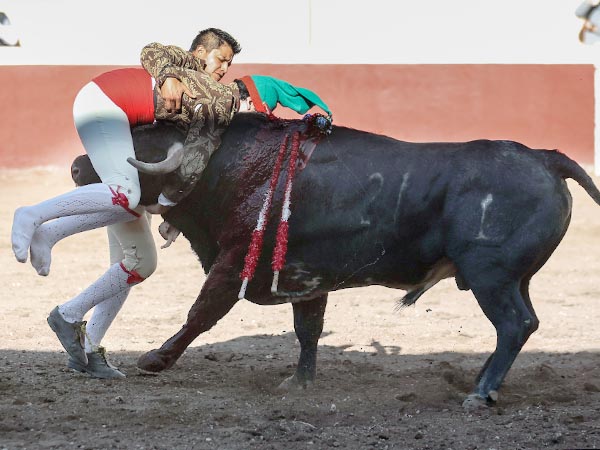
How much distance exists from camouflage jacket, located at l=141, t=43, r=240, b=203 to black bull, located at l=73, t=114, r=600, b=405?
68 millimetres

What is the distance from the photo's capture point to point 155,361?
15.0ft

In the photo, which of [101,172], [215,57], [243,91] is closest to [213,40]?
[215,57]

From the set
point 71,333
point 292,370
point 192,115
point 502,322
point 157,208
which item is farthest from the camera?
point 292,370

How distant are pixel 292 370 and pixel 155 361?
35.9 inches

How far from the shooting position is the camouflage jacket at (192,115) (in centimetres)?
449

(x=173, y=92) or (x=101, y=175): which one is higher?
(x=173, y=92)

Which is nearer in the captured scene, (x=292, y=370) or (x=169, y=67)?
(x=169, y=67)

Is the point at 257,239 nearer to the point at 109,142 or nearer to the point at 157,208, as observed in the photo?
the point at 157,208

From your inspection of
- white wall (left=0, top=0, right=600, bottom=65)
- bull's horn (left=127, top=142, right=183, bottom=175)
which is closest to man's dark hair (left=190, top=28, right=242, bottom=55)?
bull's horn (left=127, top=142, right=183, bottom=175)

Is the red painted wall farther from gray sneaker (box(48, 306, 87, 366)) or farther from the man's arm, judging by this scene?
gray sneaker (box(48, 306, 87, 366))

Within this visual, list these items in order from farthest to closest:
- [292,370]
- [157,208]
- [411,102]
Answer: [411,102] → [292,370] → [157,208]

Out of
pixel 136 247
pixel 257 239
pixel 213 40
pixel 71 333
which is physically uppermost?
pixel 213 40

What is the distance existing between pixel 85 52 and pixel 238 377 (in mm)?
6466

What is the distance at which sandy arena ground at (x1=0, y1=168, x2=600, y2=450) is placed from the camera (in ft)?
13.0
